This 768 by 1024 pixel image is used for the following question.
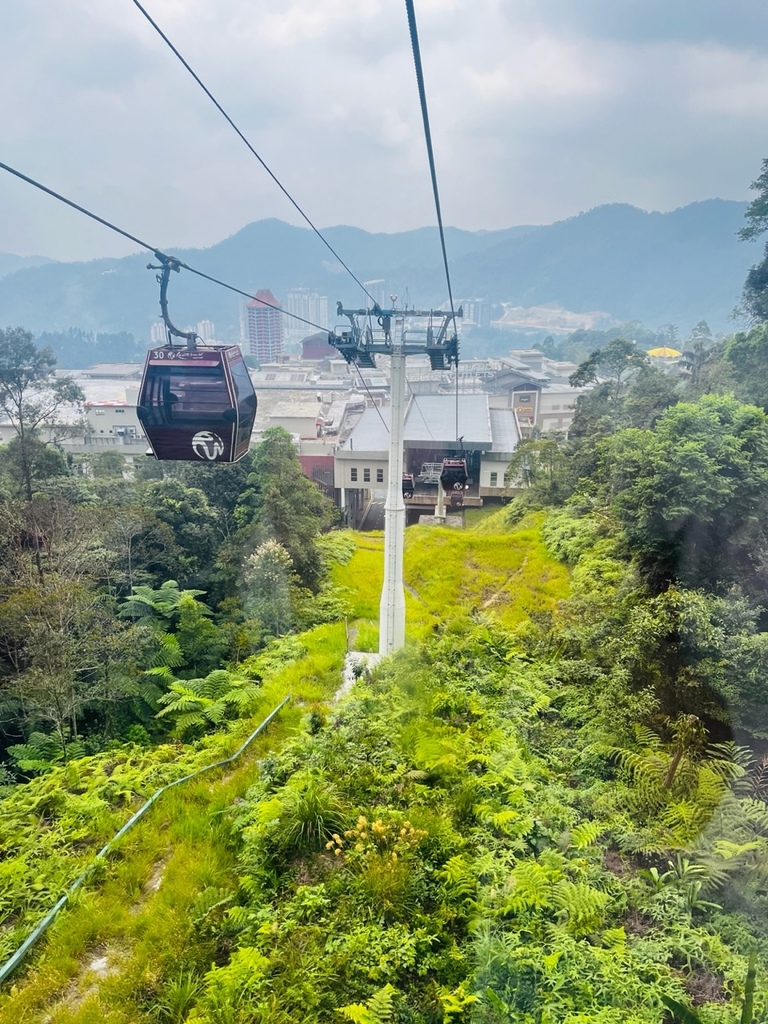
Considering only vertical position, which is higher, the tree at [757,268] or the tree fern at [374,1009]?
the tree at [757,268]

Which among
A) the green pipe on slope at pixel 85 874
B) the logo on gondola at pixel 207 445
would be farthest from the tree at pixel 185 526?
the green pipe on slope at pixel 85 874

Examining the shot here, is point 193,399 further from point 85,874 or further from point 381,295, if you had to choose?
point 381,295

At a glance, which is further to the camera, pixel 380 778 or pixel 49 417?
pixel 49 417

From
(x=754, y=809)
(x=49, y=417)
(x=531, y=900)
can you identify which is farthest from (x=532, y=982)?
(x=49, y=417)

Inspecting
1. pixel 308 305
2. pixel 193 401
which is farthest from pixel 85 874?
pixel 308 305

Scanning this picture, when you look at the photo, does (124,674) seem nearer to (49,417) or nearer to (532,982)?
(532,982)

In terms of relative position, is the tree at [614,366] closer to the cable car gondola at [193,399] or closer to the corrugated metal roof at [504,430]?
the corrugated metal roof at [504,430]
